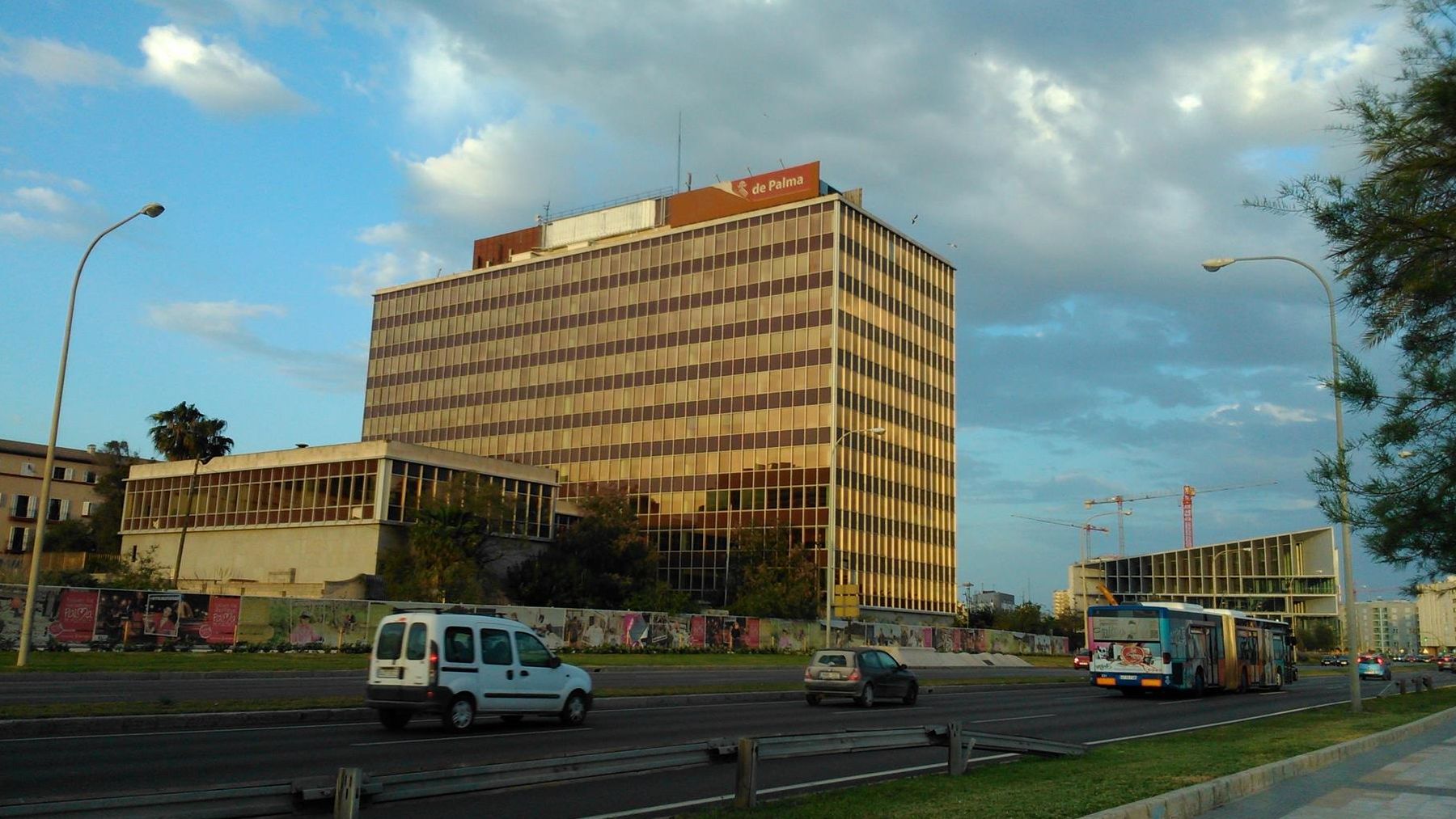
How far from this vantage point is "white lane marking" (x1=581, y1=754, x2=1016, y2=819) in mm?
10031

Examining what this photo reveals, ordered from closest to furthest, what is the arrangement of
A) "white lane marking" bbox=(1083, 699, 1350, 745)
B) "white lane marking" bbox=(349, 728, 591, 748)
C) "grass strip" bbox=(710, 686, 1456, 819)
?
"grass strip" bbox=(710, 686, 1456, 819)
"white lane marking" bbox=(349, 728, 591, 748)
"white lane marking" bbox=(1083, 699, 1350, 745)

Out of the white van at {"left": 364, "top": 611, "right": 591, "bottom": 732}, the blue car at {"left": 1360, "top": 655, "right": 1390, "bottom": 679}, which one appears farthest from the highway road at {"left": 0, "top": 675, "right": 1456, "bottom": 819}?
the blue car at {"left": 1360, "top": 655, "right": 1390, "bottom": 679}

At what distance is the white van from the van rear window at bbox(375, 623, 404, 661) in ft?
0.04

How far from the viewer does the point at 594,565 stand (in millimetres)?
73500

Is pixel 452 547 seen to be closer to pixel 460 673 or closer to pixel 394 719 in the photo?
pixel 394 719

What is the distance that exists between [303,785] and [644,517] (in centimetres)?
9236

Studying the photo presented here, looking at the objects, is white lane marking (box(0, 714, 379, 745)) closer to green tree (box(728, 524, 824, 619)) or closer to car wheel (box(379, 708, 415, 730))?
car wheel (box(379, 708, 415, 730))

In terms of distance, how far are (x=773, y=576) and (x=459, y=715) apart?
207 feet

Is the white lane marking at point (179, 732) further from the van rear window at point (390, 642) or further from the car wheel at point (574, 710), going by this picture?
the car wheel at point (574, 710)

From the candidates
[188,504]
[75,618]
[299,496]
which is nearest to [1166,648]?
[75,618]

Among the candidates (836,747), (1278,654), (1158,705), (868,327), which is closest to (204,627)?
(1158,705)

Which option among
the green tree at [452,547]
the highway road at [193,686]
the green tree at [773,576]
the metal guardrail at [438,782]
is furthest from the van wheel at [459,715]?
the green tree at [773,576]

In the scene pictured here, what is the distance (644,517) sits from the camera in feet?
325

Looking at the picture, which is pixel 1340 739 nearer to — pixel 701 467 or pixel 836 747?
pixel 836 747
